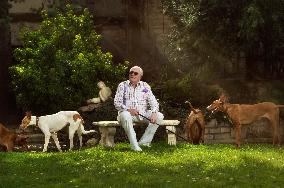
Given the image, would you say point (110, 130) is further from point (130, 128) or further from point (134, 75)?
point (134, 75)

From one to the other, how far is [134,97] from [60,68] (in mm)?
4719

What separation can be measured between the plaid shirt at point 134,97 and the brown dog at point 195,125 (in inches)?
47.0

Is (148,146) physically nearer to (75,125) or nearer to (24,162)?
(75,125)

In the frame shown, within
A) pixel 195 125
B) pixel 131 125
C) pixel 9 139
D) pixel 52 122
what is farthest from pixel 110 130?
pixel 9 139

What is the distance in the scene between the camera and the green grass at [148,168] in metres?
9.27

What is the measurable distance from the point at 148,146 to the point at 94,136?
2.79m

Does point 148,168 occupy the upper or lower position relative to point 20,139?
lower

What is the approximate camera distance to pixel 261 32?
16.5 m

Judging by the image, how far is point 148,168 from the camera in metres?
10.3

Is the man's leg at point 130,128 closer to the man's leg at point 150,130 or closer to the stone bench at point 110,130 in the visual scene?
the man's leg at point 150,130

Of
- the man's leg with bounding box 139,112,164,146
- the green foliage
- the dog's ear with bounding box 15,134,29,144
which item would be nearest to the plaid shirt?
the man's leg with bounding box 139,112,164,146

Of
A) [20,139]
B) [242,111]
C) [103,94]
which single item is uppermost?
[103,94]

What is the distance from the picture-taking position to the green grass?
30.4ft

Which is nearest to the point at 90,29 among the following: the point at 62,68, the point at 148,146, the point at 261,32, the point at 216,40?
the point at 62,68
